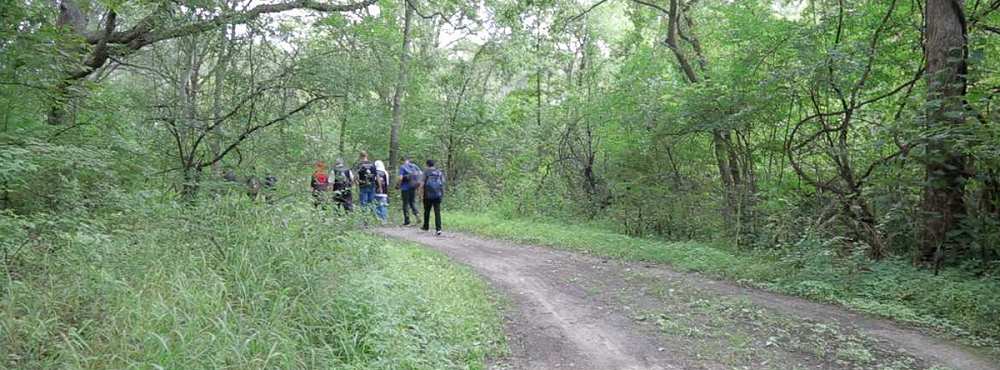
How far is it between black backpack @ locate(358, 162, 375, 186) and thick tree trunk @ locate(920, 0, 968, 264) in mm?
10066

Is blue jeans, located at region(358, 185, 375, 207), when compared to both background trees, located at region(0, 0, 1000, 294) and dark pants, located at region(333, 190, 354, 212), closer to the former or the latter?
dark pants, located at region(333, 190, 354, 212)

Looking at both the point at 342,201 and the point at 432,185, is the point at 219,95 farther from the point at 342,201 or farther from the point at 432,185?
the point at 432,185

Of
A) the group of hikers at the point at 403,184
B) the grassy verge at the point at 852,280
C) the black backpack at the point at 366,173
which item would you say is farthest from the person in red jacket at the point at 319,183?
the grassy verge at the point at 852,280

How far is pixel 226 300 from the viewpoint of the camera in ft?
15.2

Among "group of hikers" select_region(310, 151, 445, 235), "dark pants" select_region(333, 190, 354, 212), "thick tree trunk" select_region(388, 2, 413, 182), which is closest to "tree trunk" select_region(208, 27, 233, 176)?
"dark pants" select_region(333, 190, 354, 212)

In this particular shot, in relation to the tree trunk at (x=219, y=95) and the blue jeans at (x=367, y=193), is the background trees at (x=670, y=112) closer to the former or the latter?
Result: the tree trunk at (x=219, y=95)

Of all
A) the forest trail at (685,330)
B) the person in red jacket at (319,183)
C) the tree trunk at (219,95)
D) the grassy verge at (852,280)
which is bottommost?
the forest trail at (685,330)

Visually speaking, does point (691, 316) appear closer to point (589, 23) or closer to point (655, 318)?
point (655, 318)

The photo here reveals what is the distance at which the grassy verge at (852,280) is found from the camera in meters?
6.32

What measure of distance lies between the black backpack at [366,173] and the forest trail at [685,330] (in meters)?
5.33

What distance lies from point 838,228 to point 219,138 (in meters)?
9.19

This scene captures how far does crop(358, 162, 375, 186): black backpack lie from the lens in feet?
43.2

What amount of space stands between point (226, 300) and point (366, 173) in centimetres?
879

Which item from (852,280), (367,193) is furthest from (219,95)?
(852,280)
